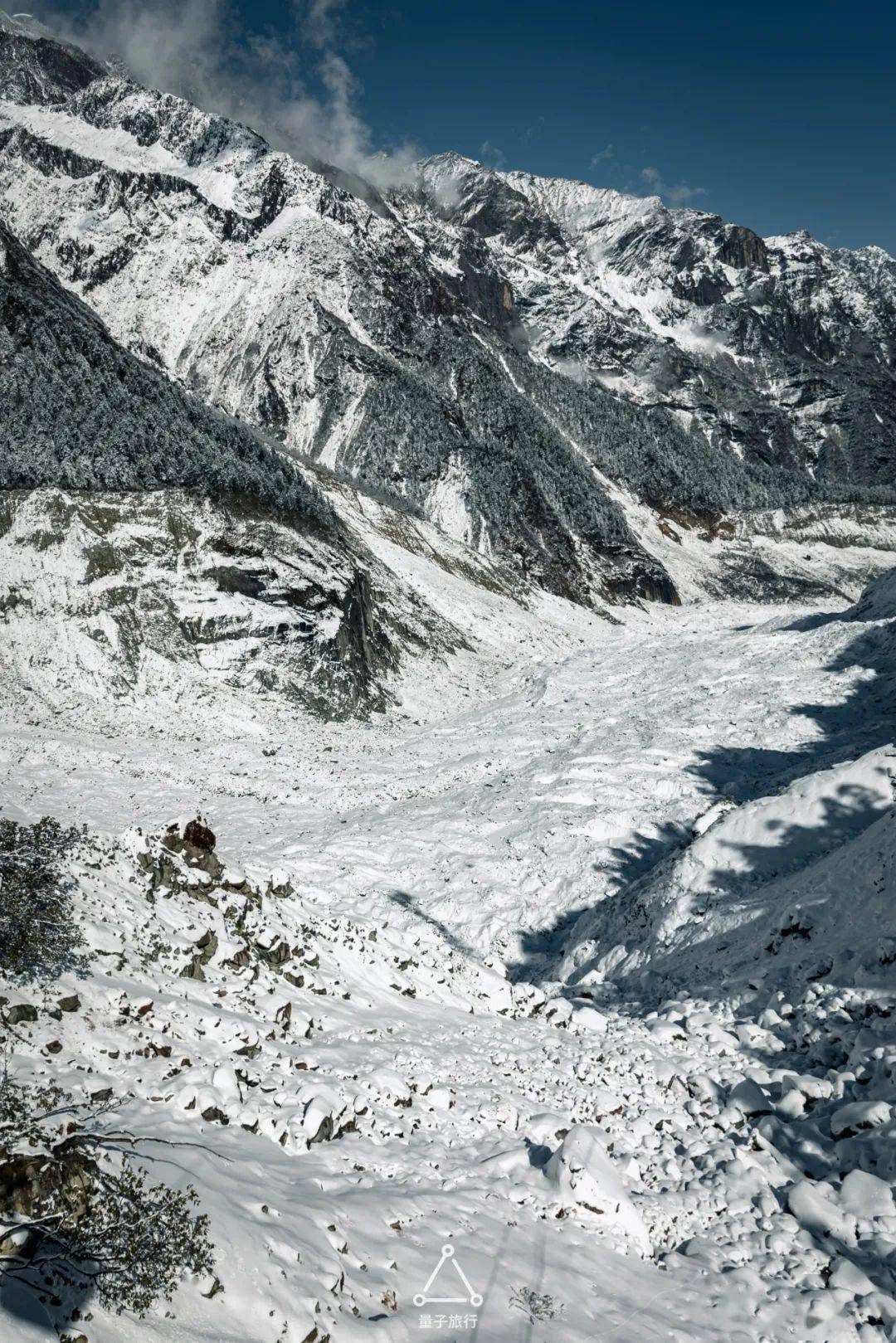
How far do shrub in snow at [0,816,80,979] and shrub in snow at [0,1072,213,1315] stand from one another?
2.34 metres

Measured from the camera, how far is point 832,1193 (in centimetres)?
697

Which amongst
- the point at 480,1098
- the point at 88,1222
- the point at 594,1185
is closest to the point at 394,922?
the point at 480,1098

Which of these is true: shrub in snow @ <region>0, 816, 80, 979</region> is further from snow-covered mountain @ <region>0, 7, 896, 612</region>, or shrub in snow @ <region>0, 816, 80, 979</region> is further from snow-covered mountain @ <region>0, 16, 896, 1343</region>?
snow-covered mountain @ <region>0, 7, 896, 612</region>

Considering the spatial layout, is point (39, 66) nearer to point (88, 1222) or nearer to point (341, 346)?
point (341, 346)

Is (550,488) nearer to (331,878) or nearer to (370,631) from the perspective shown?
(370,631)

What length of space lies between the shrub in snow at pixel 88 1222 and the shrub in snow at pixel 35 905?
2344 mm

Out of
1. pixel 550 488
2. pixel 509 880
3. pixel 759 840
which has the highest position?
pixel 550 488

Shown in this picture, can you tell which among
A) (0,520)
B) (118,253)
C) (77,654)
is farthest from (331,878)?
(118,253)

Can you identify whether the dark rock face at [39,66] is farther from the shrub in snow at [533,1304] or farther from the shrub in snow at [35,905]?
the shrub in snow at [533,1304]

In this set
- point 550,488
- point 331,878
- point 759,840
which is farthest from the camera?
point 550,488

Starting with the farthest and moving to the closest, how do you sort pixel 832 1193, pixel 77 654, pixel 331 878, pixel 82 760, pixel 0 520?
pixel 0 520 < pixel 77 654 < pixel 82 760 < pixel 331 878 < pixel 832 1193

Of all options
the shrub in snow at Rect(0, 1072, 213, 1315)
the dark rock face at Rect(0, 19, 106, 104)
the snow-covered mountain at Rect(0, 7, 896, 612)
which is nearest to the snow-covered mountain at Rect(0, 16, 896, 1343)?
the shrub in snow at Rect(0, 1072, 213, 1315)

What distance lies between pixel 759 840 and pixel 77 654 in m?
34.3

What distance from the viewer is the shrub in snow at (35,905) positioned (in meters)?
7.03
